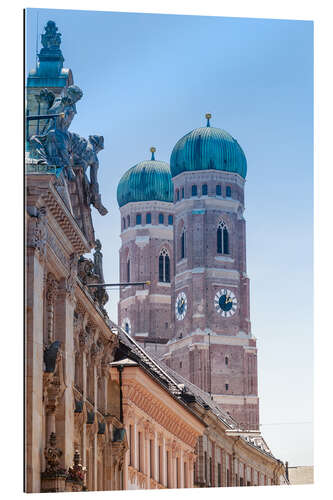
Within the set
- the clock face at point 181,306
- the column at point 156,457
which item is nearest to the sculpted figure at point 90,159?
the column at point 156,457

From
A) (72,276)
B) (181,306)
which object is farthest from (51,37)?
(181,306)

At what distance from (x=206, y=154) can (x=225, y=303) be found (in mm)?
10926

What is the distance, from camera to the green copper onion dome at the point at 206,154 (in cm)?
11450

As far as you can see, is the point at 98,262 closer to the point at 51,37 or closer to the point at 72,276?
the point at 72,276

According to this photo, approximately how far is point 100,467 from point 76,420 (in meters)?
3.82

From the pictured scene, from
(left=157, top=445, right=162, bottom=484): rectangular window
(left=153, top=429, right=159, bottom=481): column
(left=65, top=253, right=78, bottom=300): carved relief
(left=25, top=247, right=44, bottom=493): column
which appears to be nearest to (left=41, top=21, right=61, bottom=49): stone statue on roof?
(left=25, top=247, right=44, bottom=493): column

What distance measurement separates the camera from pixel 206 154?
4579 inches

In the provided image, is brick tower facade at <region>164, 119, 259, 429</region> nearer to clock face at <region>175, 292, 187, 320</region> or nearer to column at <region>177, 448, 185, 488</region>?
clock face at <region>175, 292, 187, 320</region>

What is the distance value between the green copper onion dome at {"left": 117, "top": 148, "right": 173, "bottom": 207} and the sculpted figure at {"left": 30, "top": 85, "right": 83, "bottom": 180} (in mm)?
98020

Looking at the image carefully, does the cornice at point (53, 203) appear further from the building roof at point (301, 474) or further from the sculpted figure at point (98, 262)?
the building roof at point (301, 474)

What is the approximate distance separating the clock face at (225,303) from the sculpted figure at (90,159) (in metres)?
83.9

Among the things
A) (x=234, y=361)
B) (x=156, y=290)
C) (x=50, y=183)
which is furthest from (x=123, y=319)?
(x=50, y=183)

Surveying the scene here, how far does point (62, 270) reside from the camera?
98.6 ft

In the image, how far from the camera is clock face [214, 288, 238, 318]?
117 m
